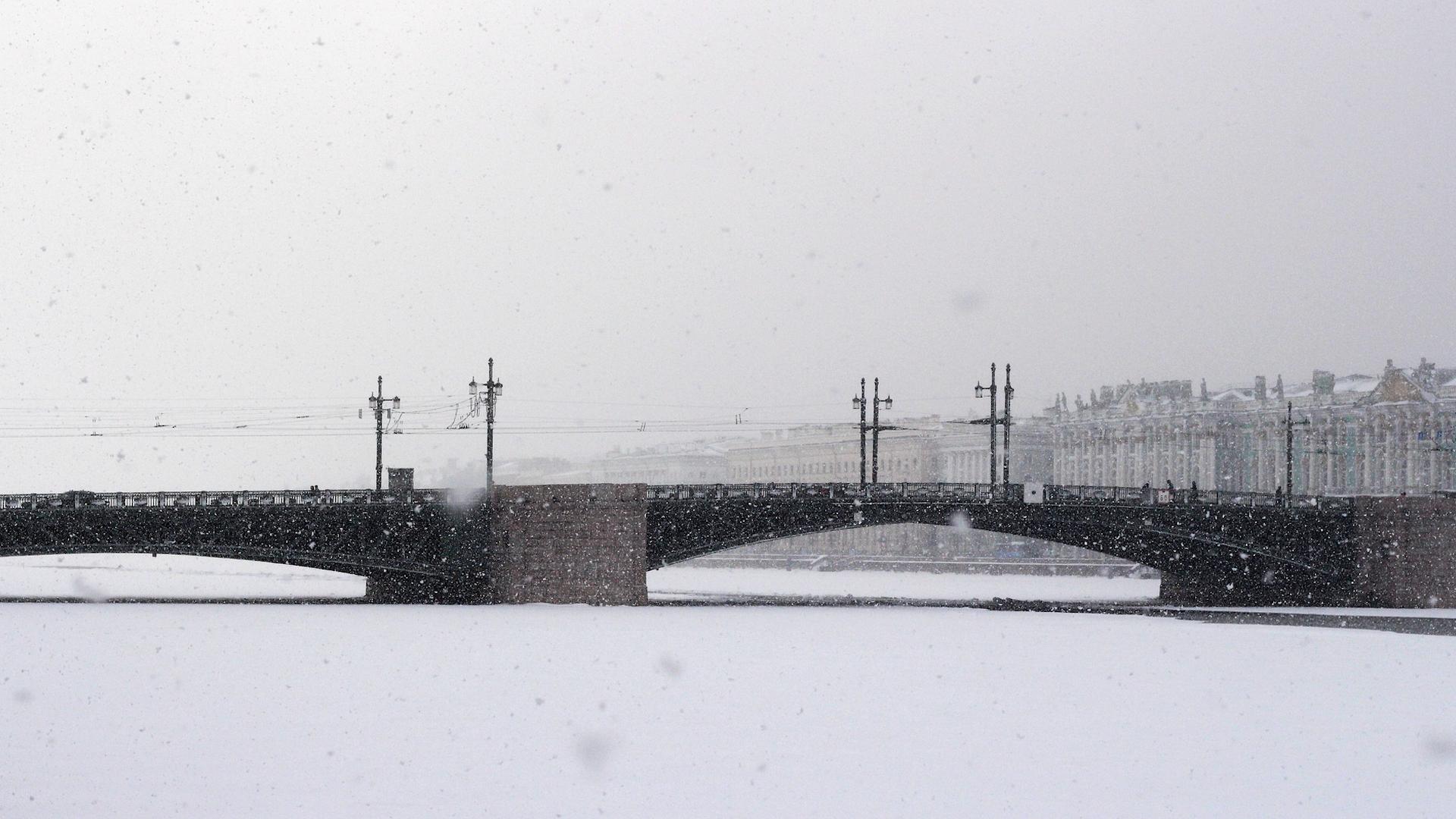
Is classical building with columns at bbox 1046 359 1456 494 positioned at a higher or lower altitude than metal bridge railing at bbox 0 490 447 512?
higher

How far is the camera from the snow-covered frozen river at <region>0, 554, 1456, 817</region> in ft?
47.9

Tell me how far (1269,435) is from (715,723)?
76.1 meters

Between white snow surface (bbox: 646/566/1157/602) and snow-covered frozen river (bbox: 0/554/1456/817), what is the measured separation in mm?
24665

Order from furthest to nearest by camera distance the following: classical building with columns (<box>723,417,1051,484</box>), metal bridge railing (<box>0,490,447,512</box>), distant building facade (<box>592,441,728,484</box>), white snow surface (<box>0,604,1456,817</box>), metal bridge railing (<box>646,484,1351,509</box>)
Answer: distant building facade (<box>592,441,728,484</box>) → classical building with columns (<box>723,417,1051,484</box>) → metal bridge railing (<box>646,484,1351,509</box>) → metal bridge railing (<box>0,490,447,512</box>) → white snow surface (<box>0,604,1456,817</box>)

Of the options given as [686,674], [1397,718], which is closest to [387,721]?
[686,674]

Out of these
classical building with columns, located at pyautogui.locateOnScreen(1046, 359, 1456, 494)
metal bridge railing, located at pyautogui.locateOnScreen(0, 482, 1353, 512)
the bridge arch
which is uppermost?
classical building with columns, located at pyautogui.locateOnScreen(1046, 359, 1456, 494)

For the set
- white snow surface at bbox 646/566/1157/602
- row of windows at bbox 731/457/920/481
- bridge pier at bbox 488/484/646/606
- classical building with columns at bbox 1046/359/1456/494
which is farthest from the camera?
row of windows at bbox 731/457/920/481

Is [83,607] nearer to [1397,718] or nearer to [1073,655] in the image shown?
[1073,655]

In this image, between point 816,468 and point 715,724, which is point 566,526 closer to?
point 715,724

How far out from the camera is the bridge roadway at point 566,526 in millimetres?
43281

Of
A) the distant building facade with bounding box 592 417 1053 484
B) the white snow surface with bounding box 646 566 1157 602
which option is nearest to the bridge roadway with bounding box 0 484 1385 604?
the white snow surface with bounding box 646 566 1157 602

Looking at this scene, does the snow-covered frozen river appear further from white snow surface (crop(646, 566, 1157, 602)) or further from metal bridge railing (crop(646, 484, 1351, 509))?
white snow surface (crop(646, 566, 1157, 602))

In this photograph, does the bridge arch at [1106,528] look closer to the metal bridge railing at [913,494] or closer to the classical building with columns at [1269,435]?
the metal bridge railing at [913,494]

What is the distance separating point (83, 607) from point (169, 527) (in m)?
6.16
